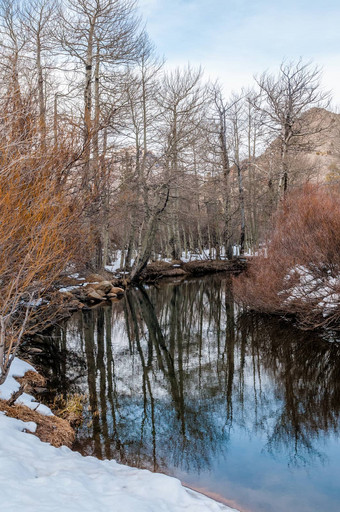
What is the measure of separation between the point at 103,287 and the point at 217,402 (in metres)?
11.3

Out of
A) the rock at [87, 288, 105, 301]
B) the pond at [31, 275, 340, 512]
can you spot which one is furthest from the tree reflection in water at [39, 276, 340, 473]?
the rock at [87, 288, 105, 301]

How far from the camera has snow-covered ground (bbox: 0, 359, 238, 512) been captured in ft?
10.9

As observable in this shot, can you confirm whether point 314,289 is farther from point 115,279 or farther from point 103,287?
point 115,279

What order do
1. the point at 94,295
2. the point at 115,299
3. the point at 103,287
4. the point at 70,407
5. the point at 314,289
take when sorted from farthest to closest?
the point at 103,287 → the point at 115,299 → the point at 94,295 → the point at 314,289 → the point at 70,407

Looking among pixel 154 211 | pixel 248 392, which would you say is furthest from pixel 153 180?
pixel 248 392

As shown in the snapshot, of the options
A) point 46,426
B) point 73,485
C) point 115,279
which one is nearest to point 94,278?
point 115,279

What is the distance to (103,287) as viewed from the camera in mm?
18109

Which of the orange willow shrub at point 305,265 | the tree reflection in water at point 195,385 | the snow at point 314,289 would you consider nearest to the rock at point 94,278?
the tree reflection in water at point 195,385

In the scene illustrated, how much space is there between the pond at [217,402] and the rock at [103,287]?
405 centimetres

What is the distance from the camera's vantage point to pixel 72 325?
519 inches

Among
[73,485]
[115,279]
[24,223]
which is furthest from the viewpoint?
[115,279]

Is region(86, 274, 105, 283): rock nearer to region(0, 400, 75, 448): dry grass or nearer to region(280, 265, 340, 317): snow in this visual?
region(280, 265, 340, 317): snow

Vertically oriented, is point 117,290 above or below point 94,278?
below

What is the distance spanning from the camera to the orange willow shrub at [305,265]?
10906 millimetres
